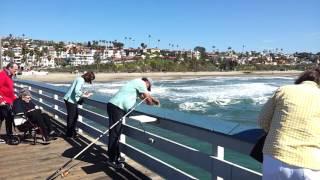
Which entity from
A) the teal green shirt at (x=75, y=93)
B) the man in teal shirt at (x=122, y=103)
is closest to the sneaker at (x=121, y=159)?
the man in teal shirt at (x=122, y=103)

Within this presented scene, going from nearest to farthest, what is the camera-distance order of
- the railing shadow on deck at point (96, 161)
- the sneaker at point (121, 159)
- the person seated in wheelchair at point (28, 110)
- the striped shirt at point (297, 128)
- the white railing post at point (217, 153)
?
1. the striped shirt at point (297, 128)
2. the white railing post at point (217, 153)
3. the railing shadow on deck at point (96, 161)
4. the sneaker at point (121, 159)
5. the person seated in wheelchair at point (28, 110)

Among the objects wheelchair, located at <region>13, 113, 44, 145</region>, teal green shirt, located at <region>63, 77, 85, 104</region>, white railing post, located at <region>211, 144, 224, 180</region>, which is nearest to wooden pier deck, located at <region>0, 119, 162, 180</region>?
wheelchair, located at <region>13, 113, 44, 145</region>

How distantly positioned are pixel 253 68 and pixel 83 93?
185m

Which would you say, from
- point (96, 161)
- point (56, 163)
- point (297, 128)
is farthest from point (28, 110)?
point (297, 128)

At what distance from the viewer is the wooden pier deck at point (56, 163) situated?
6148mm

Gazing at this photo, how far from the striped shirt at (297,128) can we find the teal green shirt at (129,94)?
329 centimetres

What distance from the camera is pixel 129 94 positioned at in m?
6.28

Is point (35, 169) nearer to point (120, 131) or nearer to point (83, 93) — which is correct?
point (120, 131)

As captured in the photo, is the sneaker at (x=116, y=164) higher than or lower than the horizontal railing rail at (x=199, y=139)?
lower

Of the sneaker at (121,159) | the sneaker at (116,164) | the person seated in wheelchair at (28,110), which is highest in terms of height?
the person seated in wheelchair at (28,110)

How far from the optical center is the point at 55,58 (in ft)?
623

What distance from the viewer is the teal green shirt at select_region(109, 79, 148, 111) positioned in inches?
245

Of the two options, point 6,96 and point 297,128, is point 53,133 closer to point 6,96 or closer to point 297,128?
point 6,96

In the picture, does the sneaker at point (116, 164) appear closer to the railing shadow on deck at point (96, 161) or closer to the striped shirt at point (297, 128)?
the railing shadow on deck at point (96, 161)
